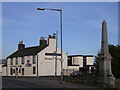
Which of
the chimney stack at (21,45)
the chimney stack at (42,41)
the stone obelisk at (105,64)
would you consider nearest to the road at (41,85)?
the stone obelisk at (105,64)

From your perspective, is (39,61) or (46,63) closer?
(39,61)

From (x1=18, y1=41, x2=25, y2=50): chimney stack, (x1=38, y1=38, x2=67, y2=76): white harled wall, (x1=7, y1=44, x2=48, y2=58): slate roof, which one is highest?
(x1=18, y1=41, x2=25, y2=50): chimney stack

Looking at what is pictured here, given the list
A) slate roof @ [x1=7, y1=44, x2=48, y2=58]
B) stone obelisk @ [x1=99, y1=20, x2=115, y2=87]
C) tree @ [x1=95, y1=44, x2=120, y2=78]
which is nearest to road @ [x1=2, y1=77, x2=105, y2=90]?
stone obelisk @ [x1=99, y1=20, x2=115, y2=87]

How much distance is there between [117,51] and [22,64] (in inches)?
1248

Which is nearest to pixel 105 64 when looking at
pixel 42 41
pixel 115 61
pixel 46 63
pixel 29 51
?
pixel 115 61

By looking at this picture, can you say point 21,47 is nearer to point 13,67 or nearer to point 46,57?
point 13,67

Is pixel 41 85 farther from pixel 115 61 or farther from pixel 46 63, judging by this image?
pixel 46 63

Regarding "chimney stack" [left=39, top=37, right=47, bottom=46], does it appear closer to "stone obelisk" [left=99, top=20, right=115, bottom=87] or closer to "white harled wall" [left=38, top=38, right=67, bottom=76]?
"white harled wall" [left=38, top=38, right=67, bottom=76]

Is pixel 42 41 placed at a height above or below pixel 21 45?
above

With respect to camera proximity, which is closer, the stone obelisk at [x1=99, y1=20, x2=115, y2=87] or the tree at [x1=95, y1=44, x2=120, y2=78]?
the stone obelisk at [x1=99, y1=20, x2=115, y2=87]

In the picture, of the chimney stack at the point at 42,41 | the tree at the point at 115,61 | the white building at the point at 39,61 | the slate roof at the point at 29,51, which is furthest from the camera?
the chimney stack at the point at 42,41

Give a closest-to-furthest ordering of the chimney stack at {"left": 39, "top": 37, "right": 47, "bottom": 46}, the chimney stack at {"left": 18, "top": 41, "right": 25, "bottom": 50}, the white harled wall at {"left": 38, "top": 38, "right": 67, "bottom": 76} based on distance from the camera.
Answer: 1. the white harled wall at {"left": 38, "top": 38, "right": 67, "bottom": 76}
2. the chimney stack at {"left": 39, "top": 37, "right": 47, "bottom": 46}
3. the chimney stack at {"left": 18, "top": 41, "right": 25, "bottom": 50}

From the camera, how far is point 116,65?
97.9ft

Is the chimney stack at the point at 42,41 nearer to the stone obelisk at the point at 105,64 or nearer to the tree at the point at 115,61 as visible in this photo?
the tree at the point at 115,61
